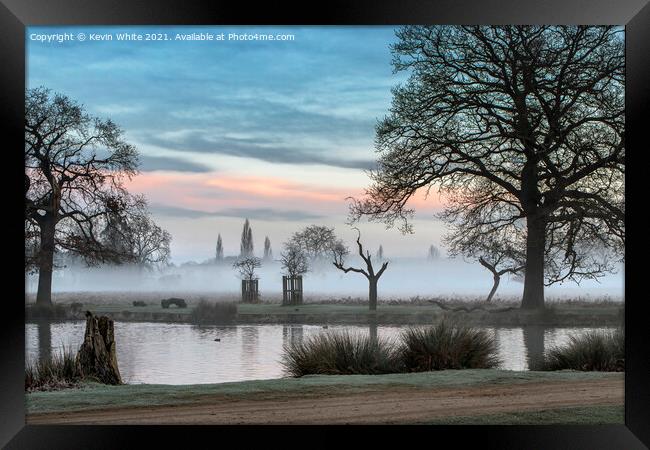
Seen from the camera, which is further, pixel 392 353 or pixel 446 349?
pixel 446 349

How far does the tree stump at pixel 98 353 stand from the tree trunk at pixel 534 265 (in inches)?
170

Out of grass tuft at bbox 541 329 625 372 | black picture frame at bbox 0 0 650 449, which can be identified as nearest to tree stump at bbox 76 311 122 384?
black picture frame at bbox 0 0 650 449

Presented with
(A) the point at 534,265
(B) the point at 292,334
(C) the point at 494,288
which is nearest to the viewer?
(B) the point at 292,334

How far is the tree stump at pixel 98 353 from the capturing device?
796 cm

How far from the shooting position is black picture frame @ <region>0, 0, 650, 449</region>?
6.93 meters

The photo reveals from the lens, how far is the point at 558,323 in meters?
8.66

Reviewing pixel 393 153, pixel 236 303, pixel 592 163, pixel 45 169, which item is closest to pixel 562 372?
pixel 592 163

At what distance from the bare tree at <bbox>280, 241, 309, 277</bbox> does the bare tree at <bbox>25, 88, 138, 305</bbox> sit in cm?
166

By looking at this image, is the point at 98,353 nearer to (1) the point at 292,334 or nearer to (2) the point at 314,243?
(1) the point at 292,334

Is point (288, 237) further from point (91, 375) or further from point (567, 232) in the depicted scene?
point (567, 232)

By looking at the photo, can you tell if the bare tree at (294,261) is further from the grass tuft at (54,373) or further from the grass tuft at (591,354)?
the grass tuft at (591,354)

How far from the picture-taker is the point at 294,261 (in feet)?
26.5
